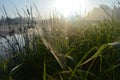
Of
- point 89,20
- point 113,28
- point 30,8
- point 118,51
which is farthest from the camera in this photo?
point 89,20

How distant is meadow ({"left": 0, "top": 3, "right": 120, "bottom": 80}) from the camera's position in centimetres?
221

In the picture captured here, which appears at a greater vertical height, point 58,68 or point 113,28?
point 113,28

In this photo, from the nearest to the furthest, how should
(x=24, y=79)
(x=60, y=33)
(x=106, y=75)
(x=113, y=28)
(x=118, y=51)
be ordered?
(x=106, y=75) < (x=118, y=51) < (x=24, y=79) < (x=113, y=28) < (x=60, y=33)

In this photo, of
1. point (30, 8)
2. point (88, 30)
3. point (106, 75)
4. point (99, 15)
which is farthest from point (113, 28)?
point (99, 15)

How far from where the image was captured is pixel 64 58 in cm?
218

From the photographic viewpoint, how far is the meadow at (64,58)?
2209 millimetres

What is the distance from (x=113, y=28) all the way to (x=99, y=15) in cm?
266

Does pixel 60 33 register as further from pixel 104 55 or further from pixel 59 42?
pixel 104 55

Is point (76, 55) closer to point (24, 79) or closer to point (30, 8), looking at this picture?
point (24, 79)

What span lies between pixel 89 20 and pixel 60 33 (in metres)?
1.57

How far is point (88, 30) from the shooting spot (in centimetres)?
384

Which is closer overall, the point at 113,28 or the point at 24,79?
the point at 24,79

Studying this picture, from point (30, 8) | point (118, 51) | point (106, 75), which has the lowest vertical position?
point (106, 75)

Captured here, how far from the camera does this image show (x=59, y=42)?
2910 millimetres
